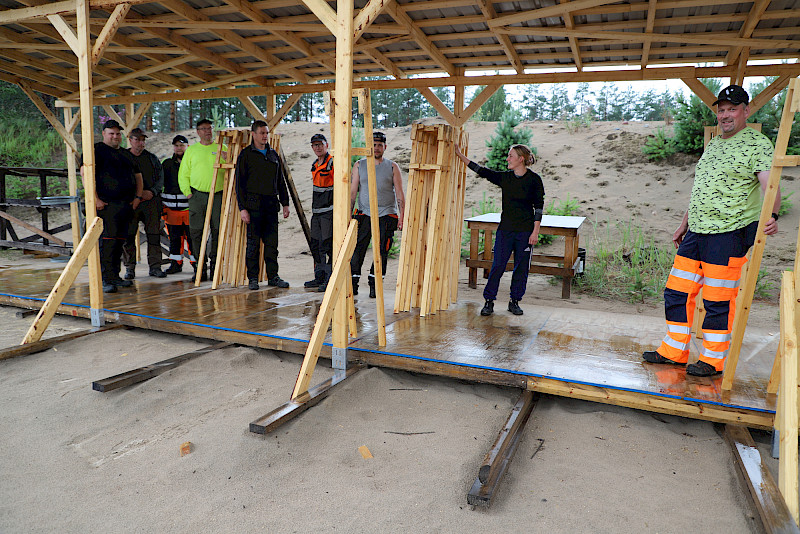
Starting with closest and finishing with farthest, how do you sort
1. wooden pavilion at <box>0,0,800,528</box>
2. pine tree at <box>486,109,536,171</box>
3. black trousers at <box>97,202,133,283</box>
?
1. wooden pavilion at <box>0,0,800,528</box>
2. black trousers at <box>97,202,133,283</box>
3. pine tree at <box>486,109,536,171</box>

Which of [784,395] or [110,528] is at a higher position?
[784,395]

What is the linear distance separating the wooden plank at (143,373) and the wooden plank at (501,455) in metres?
2.51

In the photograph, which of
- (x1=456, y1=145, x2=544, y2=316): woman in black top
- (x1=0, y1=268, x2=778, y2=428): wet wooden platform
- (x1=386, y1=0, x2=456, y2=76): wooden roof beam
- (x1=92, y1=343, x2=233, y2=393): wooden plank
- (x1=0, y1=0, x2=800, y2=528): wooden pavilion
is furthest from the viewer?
(x1=456, y1=145, x2=544, y2=316): woman in black top

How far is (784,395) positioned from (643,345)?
1.79 meters

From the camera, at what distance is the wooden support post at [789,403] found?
2.24m

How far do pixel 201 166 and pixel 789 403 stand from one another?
6.11 m

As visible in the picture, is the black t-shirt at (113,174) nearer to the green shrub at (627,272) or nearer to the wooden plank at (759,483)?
the wooden plank at (759,483)

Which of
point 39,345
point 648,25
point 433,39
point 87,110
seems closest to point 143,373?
point 39,345

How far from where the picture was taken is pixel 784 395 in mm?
2434

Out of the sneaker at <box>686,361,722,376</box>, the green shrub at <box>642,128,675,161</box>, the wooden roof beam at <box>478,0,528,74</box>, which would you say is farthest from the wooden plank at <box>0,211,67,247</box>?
the green shrub at <box>642,128,675,161</box>

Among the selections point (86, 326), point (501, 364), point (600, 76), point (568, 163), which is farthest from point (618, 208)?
point (86, 326)

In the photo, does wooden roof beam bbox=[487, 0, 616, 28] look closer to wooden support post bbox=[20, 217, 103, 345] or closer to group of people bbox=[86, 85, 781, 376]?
group of people bbox=[86, 85, 781, 376]

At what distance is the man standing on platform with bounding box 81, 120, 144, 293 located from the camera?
579 centimetres

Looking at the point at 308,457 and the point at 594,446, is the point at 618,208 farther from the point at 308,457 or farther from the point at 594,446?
the point at 308,457
